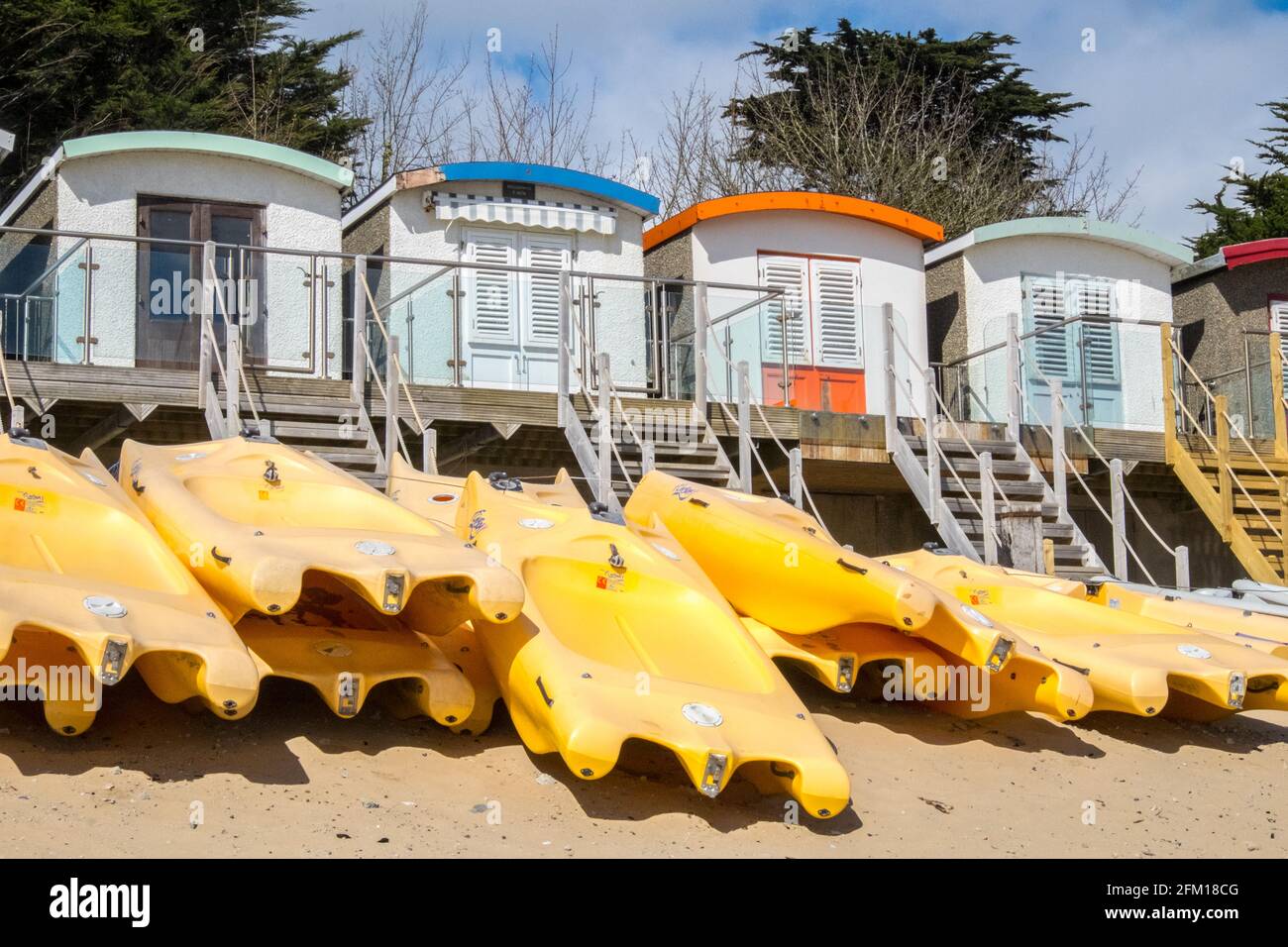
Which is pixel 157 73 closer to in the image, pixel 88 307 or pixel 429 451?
pixel 88 307

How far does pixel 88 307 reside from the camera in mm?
13109

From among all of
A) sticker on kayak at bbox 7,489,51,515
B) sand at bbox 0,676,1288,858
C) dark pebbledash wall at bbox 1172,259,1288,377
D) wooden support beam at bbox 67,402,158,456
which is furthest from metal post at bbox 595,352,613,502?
dark pebbledash wall at bbox 1172,259,1288,377

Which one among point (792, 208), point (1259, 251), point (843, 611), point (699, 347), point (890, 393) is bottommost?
point (843, 611)

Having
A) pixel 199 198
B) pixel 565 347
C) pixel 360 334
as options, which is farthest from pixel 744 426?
pixel 199 198

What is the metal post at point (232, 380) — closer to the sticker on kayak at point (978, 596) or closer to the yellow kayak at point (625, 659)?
the yellow kayak at point (625, 659)

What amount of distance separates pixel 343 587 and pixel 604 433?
16.9 ft

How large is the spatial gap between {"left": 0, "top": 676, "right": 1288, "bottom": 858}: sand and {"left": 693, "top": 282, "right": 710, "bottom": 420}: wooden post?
641 centimetres

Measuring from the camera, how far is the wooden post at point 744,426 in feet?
45.5

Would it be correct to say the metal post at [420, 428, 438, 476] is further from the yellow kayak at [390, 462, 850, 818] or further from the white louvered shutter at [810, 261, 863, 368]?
the white louvered shutter at [810, 261, 863, 368]

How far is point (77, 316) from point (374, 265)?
293 centimetres

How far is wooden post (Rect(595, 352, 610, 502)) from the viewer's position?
12688mm

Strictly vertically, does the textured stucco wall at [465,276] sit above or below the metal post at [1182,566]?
above

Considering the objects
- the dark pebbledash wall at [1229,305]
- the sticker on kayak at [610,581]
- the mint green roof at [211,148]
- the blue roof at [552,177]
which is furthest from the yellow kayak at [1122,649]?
the dark pebbledash wall at [1229,305]

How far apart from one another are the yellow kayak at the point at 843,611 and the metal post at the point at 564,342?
15.0 ft
